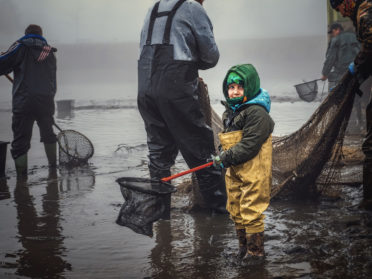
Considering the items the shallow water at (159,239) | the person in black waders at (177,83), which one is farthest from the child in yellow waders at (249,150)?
the person in black waders at (177,83)

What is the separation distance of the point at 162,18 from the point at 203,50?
45cm

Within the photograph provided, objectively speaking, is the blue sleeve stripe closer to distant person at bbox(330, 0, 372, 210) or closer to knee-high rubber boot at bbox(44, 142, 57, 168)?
knee-high rubber boot at bbox(44, 142, 57, 168)

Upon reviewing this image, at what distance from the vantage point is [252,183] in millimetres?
3354

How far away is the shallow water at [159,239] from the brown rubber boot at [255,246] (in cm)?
7

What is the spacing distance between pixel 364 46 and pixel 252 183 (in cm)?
141

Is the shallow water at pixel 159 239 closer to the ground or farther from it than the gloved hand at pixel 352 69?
closer to the ground

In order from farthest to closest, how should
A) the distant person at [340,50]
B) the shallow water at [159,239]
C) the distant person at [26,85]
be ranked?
the distant person at [340,50], the distant person at [26,85], the shallow water at [159,239]

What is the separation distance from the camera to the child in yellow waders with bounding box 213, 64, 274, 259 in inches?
130

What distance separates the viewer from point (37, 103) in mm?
6668

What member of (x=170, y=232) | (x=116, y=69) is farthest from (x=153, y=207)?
(x=116, y=69)

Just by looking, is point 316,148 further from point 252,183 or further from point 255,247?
point 255,247

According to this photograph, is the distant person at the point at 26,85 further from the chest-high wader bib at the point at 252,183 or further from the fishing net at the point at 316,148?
the chest-high wader bib at the point at 252,183

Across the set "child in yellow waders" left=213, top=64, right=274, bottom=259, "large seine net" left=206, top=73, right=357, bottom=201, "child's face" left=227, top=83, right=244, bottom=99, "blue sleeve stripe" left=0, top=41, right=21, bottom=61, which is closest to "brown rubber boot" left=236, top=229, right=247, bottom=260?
"child in yellow waders" left=213, top=64, right=274, bottom=259

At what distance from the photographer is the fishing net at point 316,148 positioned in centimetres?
441
